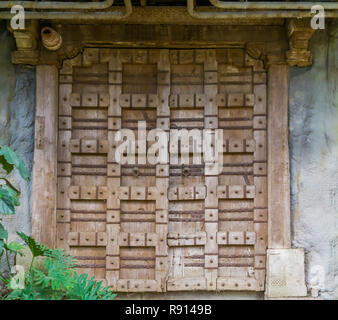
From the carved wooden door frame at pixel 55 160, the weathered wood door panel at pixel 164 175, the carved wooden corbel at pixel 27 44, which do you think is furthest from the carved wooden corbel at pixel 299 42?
the carved wooden corbel at pixel 27 44

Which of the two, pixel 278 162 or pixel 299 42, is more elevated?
pixel 299 42

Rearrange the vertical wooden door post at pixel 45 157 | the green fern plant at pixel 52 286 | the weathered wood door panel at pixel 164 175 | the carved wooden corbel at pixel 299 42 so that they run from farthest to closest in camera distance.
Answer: the weathered wood door panel at pixel 164 175 → the vertical wooden door post at pixel 45 157 → the carved wooden corbel at pixel 299 42 → the green fern plant at pixel 52 286

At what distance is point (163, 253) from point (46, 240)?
109cm

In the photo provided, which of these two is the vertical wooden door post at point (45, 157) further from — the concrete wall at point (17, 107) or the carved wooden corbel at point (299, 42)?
the carved wooden corbel at point (299, 42)

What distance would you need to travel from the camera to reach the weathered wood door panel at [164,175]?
4367mm

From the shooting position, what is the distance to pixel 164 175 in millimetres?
4414

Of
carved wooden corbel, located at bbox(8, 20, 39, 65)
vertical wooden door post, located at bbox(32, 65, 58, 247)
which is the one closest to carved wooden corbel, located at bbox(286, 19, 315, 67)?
vertical wooden door post, located at bbox(32, 65, 58, 247)

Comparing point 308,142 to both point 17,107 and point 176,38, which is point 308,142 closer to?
point 176,38

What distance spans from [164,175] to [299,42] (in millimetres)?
1759

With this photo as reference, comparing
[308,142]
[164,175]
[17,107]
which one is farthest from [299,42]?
[17,107]

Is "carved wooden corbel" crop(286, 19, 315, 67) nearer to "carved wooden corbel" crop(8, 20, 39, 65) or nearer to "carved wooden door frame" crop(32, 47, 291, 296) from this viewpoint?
"carved wooden door frame" crop(32, 47, 291, 296)

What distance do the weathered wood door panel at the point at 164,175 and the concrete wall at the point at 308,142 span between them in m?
0.28

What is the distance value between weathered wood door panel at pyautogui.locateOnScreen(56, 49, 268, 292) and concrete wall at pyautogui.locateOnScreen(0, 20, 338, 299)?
284 millimetres

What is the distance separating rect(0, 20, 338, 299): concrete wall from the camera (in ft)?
14.1
